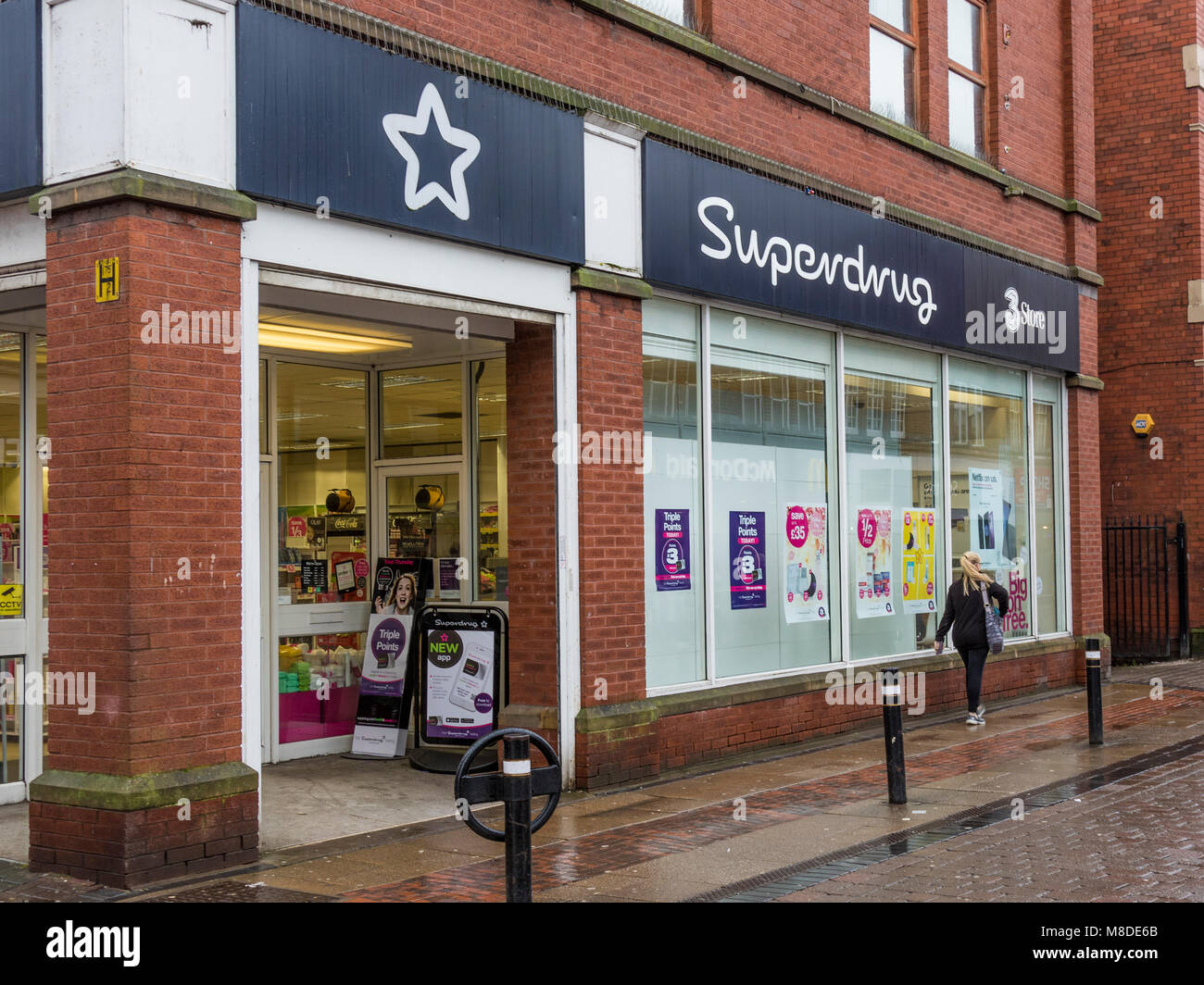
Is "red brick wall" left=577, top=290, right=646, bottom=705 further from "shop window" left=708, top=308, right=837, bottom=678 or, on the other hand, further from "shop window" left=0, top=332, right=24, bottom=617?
"shop window" left=0, top=332, right=24, bottom=617

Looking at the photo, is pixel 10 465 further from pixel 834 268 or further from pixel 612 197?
pixel 834 268

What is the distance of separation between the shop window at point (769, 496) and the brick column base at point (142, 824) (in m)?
5.00

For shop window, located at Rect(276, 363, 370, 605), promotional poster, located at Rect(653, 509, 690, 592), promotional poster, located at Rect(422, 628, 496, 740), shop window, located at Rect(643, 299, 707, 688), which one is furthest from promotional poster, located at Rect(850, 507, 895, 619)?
shop window, located at Rect(276, 363, 370, 605)

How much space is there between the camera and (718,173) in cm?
1115

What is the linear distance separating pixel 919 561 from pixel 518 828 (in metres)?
9.64

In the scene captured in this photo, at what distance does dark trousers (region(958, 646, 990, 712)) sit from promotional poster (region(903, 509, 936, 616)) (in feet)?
3.10

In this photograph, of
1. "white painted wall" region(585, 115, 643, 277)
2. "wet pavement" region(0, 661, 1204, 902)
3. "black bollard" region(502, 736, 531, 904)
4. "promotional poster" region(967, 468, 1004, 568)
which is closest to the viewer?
"black bollard" region(502, 736, 531, 904)

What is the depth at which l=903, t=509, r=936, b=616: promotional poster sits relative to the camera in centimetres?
1400

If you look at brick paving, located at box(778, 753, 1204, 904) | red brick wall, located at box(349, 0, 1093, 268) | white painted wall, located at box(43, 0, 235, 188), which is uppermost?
red brick wall, located at box(349, 0, 1093, 268)

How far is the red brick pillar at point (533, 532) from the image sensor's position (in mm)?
9727

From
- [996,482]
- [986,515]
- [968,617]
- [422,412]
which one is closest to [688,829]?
[422,412]

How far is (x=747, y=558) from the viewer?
1174 cm

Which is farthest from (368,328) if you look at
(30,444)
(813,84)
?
(813,84)

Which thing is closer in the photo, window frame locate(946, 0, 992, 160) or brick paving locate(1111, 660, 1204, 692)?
window frame locate(946, 0, 992, 160)
